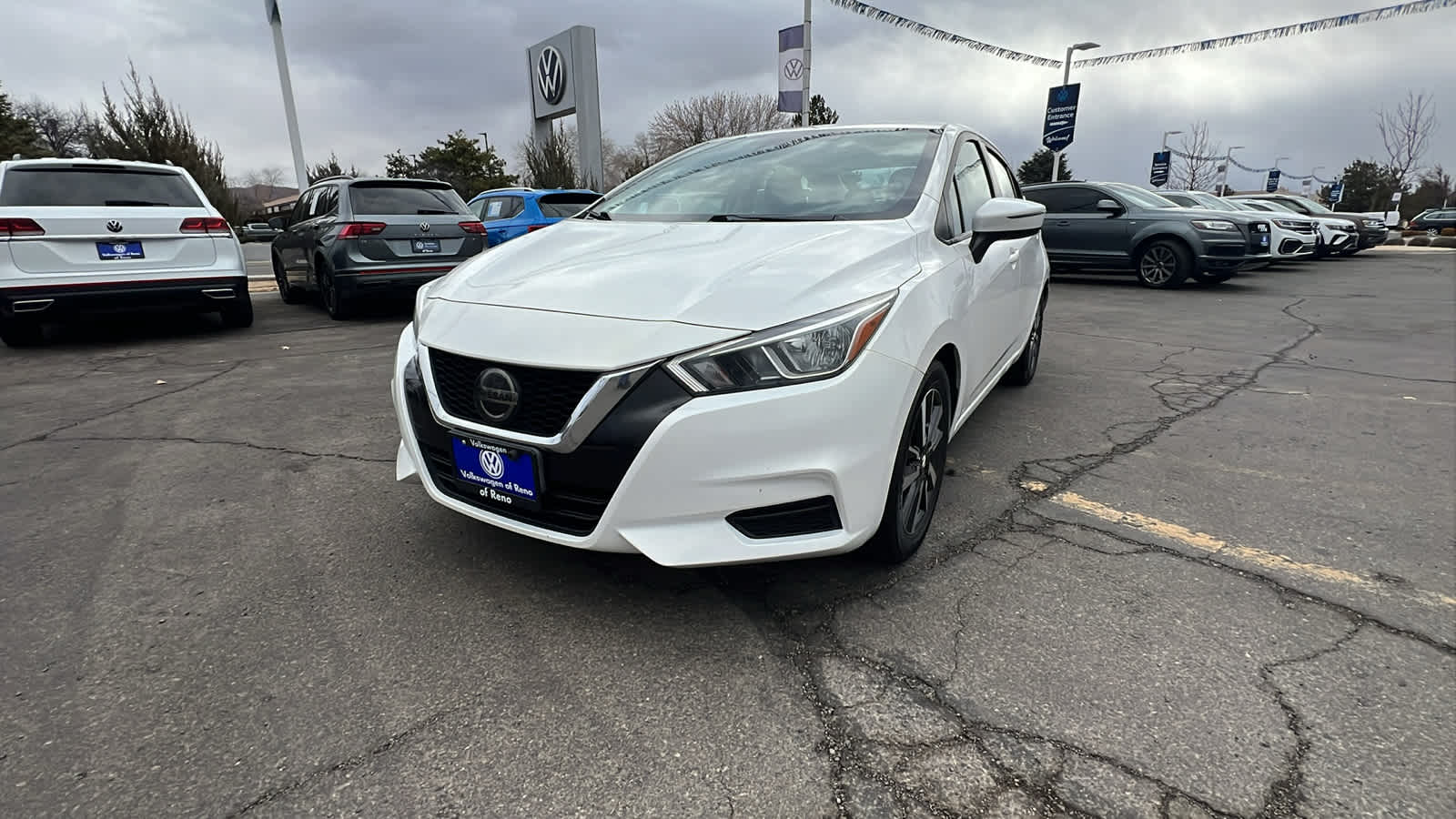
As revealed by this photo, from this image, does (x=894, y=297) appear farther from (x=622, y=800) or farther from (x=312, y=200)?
(x=312, y=200)

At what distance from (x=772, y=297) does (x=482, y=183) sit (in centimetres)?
4380

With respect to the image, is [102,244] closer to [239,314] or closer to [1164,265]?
[239,314]

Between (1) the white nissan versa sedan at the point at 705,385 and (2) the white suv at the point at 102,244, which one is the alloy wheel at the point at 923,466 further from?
(2) the white suv at the point at 102,244

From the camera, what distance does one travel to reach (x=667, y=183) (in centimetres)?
371

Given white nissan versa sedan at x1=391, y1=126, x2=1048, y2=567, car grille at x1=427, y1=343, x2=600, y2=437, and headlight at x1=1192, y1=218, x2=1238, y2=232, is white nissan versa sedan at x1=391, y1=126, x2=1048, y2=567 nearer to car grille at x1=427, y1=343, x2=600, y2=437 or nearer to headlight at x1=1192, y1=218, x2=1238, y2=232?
car grille at x1=427, y1=343, x2=600, y2=437

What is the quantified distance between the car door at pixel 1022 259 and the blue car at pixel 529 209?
6708 mm

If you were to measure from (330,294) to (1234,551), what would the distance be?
851 cm

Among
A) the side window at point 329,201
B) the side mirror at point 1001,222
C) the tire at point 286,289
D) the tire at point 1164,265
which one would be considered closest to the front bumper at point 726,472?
the side mirror at point 1001,222

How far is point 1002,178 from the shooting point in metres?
4.56

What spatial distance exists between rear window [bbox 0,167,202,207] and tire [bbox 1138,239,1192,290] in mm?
11979

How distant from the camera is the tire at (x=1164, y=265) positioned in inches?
430

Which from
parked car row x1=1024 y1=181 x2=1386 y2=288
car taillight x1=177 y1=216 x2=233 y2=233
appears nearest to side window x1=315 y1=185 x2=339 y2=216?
car taillight x1=177 y1=216 x2=233 y2=233

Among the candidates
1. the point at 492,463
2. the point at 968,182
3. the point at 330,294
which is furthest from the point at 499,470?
the point at 330,294

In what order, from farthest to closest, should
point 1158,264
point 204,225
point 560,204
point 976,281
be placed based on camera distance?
1. point 1158,264
2. point 560,204
3. point 204,225
4. point 976,281
